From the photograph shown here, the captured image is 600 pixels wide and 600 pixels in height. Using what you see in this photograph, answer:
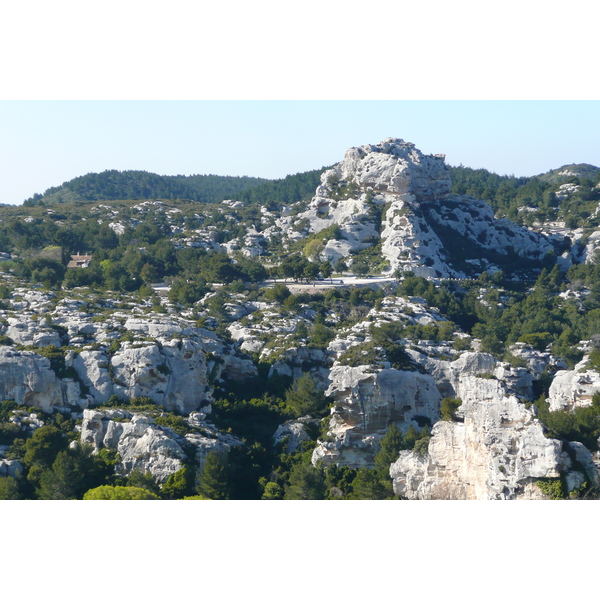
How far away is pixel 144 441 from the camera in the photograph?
31297 mm

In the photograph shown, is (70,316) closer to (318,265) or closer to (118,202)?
(318,265)

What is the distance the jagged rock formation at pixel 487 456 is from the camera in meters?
21.7

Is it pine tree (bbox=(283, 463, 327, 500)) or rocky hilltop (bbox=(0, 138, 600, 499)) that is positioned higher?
rocky hilltop (bbox=(0, 138, 600, 499))

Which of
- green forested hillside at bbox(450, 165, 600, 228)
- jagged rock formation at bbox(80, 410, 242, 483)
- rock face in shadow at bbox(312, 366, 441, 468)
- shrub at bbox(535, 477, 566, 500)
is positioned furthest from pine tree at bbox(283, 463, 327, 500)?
green forested hillside at bbox(450, 165, 600, 228)

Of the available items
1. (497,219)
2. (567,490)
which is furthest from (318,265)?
(567,490)

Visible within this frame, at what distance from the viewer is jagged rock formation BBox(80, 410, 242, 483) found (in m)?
30.6

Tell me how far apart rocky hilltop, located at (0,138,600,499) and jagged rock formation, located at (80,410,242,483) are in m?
0.10

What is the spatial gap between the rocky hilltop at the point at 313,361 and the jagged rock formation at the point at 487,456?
0.26ft

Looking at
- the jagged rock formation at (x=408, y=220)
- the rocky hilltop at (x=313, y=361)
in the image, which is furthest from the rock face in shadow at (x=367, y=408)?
the jagged rock formation at (x=408, y=220)

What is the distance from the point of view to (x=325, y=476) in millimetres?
32750

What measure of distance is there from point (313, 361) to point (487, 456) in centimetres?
2161

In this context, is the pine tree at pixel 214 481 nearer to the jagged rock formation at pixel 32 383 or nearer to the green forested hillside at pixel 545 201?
the jagged rock formation at pixel 32 383

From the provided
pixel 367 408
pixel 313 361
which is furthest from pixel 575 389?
pixel 313 361

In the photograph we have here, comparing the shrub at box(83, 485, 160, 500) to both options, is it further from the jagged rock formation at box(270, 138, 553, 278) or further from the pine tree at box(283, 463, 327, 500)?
the jagged rock formation at box(270, 138, 553, 278)
